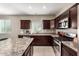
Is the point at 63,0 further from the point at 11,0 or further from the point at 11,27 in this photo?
the point at 11,27

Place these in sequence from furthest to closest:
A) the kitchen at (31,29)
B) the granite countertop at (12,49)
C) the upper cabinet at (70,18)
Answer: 1. the upper cabinet at (70,18)
2. the kitchen at (31,29)
3. the granite countertop at (12,49)

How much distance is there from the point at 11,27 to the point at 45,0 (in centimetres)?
67

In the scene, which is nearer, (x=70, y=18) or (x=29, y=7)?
(x=29, y=7)

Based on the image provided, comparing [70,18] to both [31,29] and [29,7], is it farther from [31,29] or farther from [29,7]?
[29,7]

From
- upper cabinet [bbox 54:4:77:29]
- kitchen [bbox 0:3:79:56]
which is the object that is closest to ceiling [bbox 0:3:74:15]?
kitchen [bbox 0:3:79:56]

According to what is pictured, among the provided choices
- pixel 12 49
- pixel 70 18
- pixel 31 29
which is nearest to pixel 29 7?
pixel 12 49

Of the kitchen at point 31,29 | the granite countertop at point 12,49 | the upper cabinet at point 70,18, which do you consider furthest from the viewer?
the upper cabinet at point 70,18

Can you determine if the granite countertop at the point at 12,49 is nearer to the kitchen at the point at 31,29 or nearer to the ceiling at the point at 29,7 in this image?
the kitchen at the point at 31,29

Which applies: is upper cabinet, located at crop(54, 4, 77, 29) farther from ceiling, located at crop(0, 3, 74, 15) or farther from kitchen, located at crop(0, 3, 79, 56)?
ceiling, located at crop(0, 3, 74, 15)

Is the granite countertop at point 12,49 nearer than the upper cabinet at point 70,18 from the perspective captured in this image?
Yes

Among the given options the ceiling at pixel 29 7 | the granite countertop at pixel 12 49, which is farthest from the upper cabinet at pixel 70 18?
the granite countertop at pixel 12 49

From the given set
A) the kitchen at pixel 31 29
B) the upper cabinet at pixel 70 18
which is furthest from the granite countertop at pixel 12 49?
the upper cabinet at pixel 70 18

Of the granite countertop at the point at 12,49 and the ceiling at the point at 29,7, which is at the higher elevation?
the ceiling at the point at 29,7

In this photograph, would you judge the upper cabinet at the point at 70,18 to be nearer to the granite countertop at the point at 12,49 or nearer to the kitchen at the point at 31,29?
the kitchen at the point at 31,29
